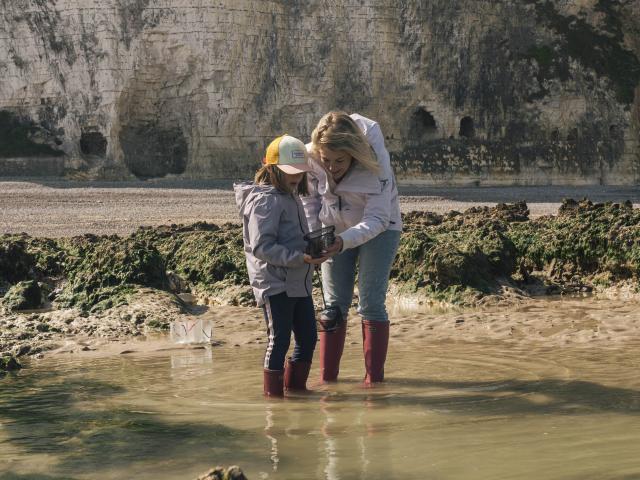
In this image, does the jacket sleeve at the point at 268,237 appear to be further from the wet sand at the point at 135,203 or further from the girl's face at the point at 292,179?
the wet sand at the point at 135,203

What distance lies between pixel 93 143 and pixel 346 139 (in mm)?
23248

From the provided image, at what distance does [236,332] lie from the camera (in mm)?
7727

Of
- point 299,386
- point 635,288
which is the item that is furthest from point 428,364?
point 635,288

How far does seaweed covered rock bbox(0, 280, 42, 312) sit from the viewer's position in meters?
8.44

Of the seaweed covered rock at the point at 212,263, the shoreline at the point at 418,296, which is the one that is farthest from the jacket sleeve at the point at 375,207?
the seaweed covered rock at the point at 212,263

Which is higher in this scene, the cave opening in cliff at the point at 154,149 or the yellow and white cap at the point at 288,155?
the cave opening in cliff at the point at 154,149

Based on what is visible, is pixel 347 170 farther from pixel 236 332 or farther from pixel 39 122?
pixel 39 122

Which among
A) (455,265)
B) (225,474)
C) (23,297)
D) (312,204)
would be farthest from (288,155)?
(23,297)


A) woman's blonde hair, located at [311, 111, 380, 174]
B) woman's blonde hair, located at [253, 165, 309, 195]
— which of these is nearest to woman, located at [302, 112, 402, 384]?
woman's blonde hair, located at [311, 111, 380, 174]

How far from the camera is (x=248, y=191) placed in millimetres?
5332

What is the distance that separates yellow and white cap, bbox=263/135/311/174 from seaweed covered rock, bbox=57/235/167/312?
3.40m

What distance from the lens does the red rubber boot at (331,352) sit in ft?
18.9

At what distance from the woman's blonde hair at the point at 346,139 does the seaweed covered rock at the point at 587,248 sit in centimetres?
434

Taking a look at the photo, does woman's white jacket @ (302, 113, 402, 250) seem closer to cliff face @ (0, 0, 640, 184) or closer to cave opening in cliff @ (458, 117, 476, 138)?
cliff face @ (0, 0, 640, 184)
